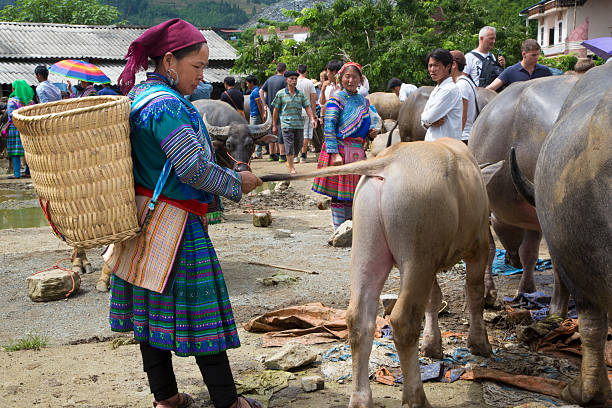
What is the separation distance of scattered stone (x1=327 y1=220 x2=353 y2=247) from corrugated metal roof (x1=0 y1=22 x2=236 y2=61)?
2146 cm

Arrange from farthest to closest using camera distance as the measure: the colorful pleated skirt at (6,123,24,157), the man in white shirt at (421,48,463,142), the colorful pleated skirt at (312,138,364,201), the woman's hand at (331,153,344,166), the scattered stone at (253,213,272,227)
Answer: the colorful pleated skirt at (6,123,24,157) → the scattered stone at (253,213,272,227) → the colorful pleated skirt at (312,138,364,201) → the woman's hand at (331,153,344,166) → the man in white shirt at (421,48,463,142)

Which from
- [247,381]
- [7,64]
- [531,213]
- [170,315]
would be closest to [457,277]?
[531,213]

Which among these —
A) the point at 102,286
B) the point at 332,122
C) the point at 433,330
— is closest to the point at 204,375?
the point at 433,330

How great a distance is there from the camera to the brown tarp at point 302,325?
445 centimetres

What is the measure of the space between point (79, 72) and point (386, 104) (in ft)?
25.5

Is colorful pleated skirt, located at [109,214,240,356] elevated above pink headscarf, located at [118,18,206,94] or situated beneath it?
situated beneath

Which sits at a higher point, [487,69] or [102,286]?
[487,69]

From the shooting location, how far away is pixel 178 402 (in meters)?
3.41

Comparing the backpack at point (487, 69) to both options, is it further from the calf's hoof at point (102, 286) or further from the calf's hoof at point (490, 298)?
the calf's hoof at point (102, 286)

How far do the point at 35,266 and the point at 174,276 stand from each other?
439 cm

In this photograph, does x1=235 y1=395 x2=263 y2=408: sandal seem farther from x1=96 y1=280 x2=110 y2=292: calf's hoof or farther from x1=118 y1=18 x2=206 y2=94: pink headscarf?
x1=96 y1=280 x2=110 y2=292: calf's hoof

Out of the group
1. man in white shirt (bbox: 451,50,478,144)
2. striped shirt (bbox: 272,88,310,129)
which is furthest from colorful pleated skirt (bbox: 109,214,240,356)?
striped shirt (bbox: 272,88,310,129)

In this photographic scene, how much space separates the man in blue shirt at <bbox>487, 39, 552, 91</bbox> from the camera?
706 centimetres

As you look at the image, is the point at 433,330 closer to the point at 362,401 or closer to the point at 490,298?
the point at 362,401
